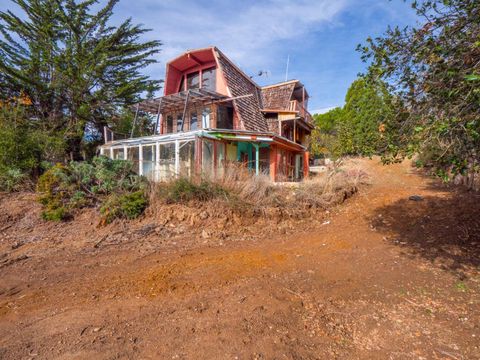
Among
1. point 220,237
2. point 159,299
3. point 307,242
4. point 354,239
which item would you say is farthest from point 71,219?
point 354,239

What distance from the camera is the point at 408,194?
934 cm

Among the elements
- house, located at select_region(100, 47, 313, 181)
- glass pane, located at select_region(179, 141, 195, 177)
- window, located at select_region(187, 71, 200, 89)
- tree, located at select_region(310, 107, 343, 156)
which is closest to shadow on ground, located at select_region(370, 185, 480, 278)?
house, located at select_region(100, 47, 313, 181)

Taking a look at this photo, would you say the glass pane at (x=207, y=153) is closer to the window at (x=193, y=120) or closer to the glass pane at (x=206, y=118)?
the glass pane at (x=206, y=118)

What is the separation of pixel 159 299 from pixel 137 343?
3.29 ft

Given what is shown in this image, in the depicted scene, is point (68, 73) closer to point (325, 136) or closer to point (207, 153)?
point (207, 153)

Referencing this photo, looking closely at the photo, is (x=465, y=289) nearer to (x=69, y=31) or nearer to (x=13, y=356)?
(x=13, y=356)

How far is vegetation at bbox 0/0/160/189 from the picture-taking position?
1500cm

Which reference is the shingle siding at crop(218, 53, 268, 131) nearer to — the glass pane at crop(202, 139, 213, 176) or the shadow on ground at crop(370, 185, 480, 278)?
the glass pane at crop(202, 139, 213, 176)

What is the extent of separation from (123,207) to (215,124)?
771cm

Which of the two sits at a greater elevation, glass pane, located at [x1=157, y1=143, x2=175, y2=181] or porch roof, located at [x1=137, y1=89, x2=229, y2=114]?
porch roof, located at [x1=137, y1=89, x2=229, y2=114]

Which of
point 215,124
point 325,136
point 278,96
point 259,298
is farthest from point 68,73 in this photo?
point 325,136

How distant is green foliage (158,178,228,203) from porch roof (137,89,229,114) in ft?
21.2

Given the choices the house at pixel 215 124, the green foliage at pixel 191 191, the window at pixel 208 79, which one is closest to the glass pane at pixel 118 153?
the house at pixel 215 124

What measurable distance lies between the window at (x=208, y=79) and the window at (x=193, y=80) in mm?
495
